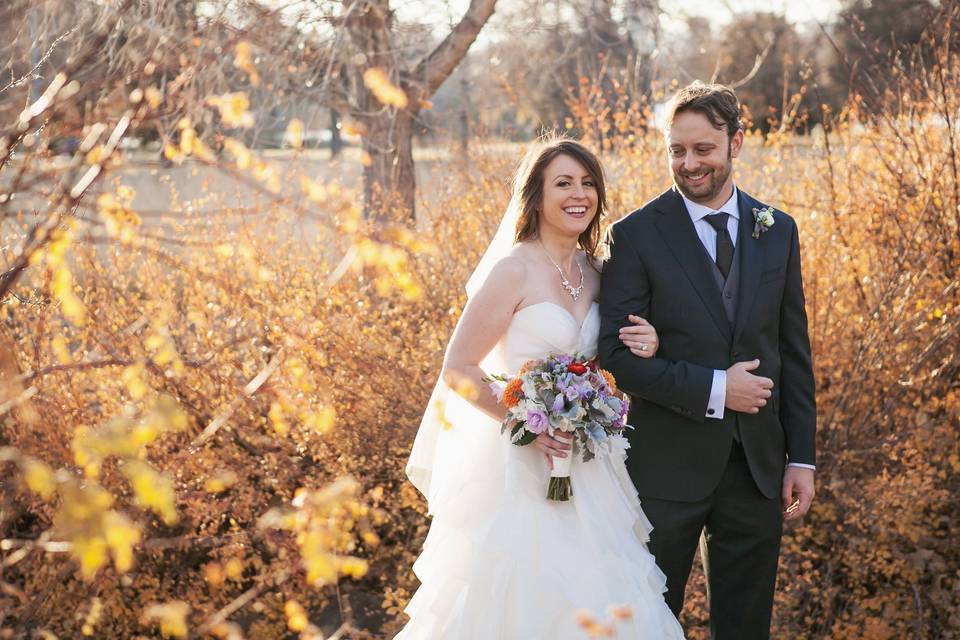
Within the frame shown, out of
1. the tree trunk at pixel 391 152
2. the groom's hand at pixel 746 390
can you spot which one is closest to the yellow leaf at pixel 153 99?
the groom's hand at pixel 746 390

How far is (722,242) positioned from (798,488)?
85 cm

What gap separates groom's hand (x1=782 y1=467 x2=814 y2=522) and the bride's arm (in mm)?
979

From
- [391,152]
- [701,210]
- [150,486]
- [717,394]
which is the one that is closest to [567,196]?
[701,210]

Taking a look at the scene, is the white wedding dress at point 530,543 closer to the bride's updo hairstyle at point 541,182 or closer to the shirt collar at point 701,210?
the bride's updo hairstyle at point 541,182

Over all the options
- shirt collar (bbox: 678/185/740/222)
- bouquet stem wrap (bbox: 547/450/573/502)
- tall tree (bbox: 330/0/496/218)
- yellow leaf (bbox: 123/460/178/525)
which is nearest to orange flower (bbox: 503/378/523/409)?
bouquet stem wrap (bbox: 547/450/573/502)

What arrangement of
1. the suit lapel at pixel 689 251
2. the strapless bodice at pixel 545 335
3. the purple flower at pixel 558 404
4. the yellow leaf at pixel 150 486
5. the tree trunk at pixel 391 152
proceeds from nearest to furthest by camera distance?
1. the yellow leaf at pixel 150 486
2. the purple flower at pixel 558 404
3. the suit lapel at pixel 689 251
4. the strapless bodice at pixel 545 335
5. the tree trunk at pixel 391 152

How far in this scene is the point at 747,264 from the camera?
313 centimetres

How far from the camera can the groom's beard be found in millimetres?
3115

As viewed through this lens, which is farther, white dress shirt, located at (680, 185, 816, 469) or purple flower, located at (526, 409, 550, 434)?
white dress shirt, located at (680, 185, 816, 469)

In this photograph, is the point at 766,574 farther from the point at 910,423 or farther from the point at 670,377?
the point at 910,423

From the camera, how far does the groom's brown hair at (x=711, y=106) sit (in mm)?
3035

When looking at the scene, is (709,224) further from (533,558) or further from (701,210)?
(533,558)

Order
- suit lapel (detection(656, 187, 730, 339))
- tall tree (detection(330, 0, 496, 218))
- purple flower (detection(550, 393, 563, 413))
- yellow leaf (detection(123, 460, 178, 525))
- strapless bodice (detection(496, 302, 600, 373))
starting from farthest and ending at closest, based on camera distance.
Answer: tall tree (detection(330, 0, 496, 218)), strapless bodice (detection(496, 302, 600, 373)), suit lapel (detection(656, 187, 730, 339)), purple flower (detection(550, 393, 563, 413)), yellow leaf (detection(123, 460, 178, 525))

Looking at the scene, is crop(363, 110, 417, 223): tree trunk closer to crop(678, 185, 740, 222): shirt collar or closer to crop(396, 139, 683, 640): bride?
crop(396, 139, 683, 640): bride
